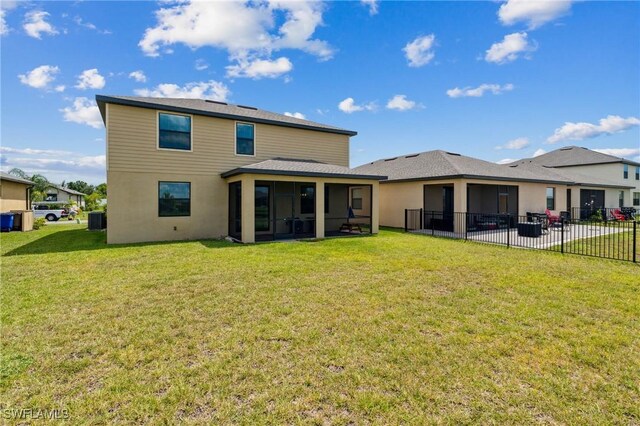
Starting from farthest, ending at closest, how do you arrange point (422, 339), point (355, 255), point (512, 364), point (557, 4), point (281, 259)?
point (557, 4) → point (355, 255) → point (281, 259) → point (422, 339) → point (512, 364)

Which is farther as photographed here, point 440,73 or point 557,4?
point 440,73

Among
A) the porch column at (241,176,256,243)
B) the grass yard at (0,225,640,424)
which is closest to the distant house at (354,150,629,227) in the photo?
the porch column at (241,176,256,243)

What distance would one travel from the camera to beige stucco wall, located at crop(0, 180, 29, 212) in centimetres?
1884

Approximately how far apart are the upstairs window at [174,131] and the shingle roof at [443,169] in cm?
1177

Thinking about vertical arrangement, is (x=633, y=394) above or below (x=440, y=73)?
below

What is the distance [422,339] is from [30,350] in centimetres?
473

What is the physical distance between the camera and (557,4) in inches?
405

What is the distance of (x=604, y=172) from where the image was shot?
2906cm

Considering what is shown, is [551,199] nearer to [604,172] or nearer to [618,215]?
[618,215]

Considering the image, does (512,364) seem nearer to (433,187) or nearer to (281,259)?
(281,259)

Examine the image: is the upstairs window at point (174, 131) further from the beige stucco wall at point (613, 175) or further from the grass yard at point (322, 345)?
the beige stucco wall at point (613, 175)

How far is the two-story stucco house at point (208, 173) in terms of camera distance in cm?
1178

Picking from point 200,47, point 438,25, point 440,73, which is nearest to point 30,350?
point 200,47

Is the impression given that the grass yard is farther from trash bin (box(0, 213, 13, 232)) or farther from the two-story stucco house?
trash bin (box(0, 213, 13, 232))
